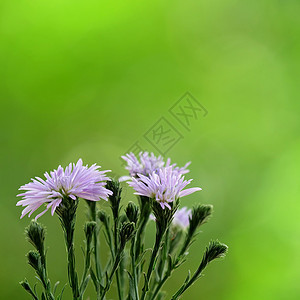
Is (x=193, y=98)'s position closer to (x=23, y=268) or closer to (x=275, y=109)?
(x=275, y=109)

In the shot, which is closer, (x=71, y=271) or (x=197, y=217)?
(x=71, y=271)

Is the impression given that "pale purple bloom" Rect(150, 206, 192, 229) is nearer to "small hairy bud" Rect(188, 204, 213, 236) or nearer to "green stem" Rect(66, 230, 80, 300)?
"small hairy bud" Rect(188, 204, 213, 236)

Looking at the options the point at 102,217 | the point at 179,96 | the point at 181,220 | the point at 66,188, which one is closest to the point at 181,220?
the point at 181,220

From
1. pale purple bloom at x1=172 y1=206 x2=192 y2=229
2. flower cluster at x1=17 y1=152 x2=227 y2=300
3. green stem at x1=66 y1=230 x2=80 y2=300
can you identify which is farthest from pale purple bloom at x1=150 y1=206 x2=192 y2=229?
green stem at x1=66 y1=230 x2=80 y2=300

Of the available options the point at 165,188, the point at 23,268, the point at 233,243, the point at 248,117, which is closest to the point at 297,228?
the point at 233,243

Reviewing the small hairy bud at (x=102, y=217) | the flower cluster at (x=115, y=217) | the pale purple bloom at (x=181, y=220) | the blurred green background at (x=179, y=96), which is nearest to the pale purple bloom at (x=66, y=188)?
the flower cluster at (x=115, y=217)

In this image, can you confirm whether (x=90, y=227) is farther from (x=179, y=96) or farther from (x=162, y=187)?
(x=179, y=96)

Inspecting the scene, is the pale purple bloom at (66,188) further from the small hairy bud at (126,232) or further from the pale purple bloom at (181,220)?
the pale purple bloom at (181,220)
